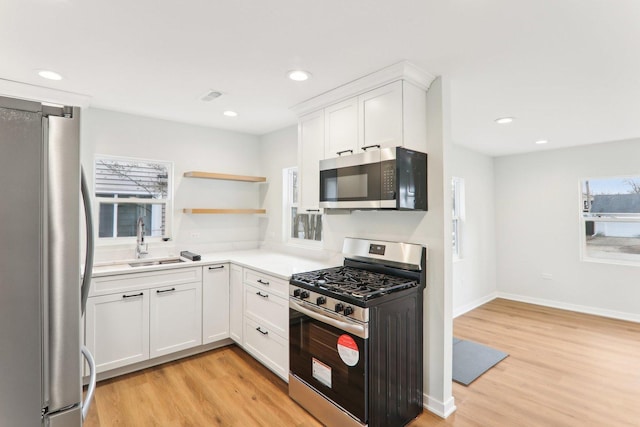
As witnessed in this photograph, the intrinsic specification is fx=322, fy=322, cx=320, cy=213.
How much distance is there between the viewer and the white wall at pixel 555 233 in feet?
14.7

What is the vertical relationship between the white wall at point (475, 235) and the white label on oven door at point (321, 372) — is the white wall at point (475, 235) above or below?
above

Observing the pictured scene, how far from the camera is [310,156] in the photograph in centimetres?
306

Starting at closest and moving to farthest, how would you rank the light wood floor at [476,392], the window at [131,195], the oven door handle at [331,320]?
the oven door handle at [331,320] < the light wood floor at [476,392] < the window at [131,195]

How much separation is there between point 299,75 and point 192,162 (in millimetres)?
2074

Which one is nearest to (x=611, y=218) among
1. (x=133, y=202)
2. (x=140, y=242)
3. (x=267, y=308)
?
(x=267, y=308)

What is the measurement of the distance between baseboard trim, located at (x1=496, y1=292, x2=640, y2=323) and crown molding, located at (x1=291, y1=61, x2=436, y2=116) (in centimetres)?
452

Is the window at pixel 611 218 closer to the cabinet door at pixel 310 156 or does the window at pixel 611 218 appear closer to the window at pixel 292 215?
the window at pixel 292 215

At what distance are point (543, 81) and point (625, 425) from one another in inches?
101

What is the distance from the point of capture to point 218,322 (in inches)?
130

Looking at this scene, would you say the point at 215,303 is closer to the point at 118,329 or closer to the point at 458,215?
the point at 118,329

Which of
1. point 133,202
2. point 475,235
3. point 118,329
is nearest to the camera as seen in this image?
point 118,329

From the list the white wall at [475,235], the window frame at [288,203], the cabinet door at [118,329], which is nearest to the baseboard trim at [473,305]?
the white wall at [475,235]

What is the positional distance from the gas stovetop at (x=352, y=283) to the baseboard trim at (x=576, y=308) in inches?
→ 160

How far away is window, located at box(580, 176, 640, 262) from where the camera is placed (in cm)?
446
